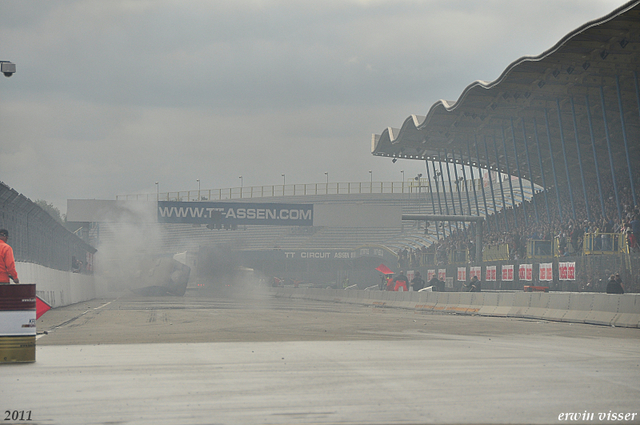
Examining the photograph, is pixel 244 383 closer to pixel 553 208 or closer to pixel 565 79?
pixel 565 79

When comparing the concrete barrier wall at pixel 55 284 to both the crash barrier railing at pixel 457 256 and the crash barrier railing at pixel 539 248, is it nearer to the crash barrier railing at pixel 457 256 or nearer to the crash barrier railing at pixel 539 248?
the crash barrier railing at pixel 539 248

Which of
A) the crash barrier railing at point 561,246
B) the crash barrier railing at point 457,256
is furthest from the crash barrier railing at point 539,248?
the crash barrier railing at point 457,256

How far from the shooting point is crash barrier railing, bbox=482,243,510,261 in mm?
38375

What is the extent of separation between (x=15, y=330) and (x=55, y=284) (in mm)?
20329

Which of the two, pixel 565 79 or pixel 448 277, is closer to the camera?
pixel 565 79

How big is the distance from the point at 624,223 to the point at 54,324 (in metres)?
21.2

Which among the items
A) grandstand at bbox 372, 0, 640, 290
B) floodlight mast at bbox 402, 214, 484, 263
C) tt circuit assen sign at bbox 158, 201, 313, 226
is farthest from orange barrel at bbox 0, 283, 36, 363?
tt circuit assen sign at bbox 158, 201, 313, 226

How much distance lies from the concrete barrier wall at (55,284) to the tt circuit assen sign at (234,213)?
9260 mm

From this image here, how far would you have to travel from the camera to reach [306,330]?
16.1 meters

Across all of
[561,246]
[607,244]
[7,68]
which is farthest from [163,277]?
[607,244]

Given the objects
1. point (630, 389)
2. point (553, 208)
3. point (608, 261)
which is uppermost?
point (553, 208)

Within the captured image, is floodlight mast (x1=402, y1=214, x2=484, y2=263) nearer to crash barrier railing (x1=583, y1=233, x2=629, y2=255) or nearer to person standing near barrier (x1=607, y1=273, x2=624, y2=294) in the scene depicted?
crash barrier railing (x1=583, y1=233, x2=629, y2=255)

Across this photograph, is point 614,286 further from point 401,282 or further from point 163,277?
point 163,277

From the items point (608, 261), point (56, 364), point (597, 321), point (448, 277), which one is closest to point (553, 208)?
point (448, 277)
